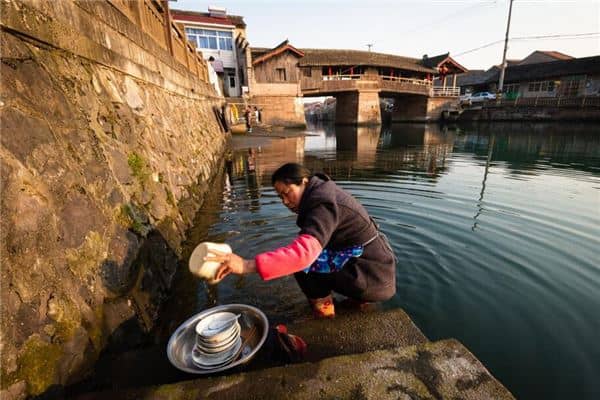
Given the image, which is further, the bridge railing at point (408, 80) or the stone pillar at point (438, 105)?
the stone pillar at point (438, 105)

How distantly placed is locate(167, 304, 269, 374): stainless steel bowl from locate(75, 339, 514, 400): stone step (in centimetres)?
26

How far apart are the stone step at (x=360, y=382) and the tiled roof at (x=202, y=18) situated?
3897 cm

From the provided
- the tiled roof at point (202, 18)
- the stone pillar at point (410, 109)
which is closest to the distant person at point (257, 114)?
the tiled roof at point (202, 18)

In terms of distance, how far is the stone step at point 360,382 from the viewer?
1760 millimetres

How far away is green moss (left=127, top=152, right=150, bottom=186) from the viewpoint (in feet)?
13.1

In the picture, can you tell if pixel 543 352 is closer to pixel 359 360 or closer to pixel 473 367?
pixel 473 367

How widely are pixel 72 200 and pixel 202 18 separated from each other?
39247mm

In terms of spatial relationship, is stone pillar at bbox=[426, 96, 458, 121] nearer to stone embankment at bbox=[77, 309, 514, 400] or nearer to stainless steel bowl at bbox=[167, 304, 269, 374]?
stainless steel bowl at bbox=[167, 304, 269, 374]

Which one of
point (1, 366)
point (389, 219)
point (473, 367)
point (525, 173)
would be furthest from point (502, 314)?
point (525, 173)

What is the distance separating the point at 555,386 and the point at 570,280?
2.37 m

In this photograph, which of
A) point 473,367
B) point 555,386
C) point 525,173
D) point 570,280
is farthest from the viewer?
point 525,173

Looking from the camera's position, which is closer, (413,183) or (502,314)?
(502,314)

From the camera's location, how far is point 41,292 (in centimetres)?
203

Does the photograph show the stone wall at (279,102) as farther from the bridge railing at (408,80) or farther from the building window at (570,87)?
the building window at (570,87)
